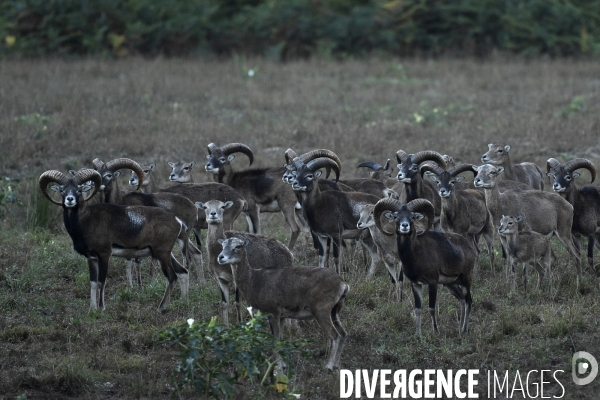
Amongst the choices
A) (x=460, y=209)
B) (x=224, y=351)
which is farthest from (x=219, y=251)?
(x=460, y=209)

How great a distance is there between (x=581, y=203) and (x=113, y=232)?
904cm

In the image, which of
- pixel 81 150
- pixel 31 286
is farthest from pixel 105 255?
pixel 81 150

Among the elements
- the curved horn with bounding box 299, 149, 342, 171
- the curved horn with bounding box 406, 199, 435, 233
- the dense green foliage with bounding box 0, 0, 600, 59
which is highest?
the dense green foliage with bounding box 0, 0, 600, 59

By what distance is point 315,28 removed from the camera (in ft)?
136

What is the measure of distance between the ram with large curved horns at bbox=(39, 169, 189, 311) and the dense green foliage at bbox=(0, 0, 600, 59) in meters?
24.2

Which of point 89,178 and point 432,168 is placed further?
point 432,168

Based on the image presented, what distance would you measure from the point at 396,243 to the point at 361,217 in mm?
1031

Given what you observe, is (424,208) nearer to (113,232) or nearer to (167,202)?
(167,202)

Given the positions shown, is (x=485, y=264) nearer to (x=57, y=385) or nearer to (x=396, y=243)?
(x=396, y=243)

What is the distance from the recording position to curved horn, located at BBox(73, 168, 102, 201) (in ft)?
53.7

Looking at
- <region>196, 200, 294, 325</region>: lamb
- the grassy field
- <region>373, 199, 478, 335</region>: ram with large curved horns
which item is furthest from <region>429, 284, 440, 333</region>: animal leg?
<region>196, 200, 294, 325</region>: lamb

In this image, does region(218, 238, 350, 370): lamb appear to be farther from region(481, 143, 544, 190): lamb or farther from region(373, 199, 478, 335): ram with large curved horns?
region(481, 143, 544, 190): lamb

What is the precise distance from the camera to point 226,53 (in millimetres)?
41000

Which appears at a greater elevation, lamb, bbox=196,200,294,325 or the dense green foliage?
the dense green foliage
